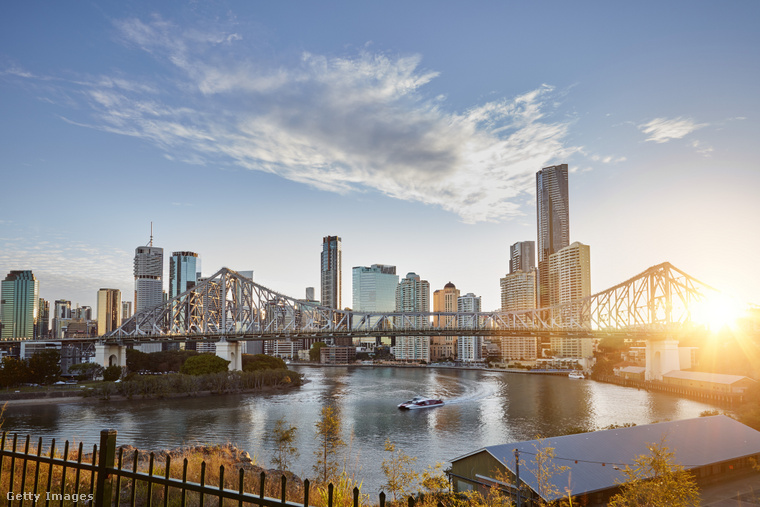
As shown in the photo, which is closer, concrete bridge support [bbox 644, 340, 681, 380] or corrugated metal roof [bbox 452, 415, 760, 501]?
corrugated metal roof [bbox 452, 415, 760, 501]

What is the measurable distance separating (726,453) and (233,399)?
2145 inches

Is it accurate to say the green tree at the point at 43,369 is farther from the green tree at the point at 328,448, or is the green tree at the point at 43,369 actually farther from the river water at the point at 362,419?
the green tree at the point at 328,448

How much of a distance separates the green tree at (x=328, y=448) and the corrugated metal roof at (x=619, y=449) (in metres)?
6.33

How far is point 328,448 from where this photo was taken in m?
31.3

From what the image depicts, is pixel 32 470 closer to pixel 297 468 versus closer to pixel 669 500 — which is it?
pixel 669 500

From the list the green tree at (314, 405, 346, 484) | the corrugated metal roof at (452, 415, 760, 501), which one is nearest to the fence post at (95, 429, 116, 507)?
the green tree at (314, 405, 346, 484)

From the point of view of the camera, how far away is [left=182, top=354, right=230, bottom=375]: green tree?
77500 millimetres

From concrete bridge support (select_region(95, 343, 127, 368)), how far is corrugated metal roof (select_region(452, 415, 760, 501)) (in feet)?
281

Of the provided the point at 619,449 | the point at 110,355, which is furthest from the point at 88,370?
the point at 619,449

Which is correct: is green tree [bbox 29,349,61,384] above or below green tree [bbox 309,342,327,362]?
above

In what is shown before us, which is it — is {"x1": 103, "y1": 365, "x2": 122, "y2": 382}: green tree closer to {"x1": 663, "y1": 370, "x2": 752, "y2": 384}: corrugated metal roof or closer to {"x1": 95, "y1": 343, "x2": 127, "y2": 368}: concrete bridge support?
{"x1": 95, "y1": 343, "x2": 127, "y2": 368}: concrete bridge support

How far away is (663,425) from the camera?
2931 centimetres

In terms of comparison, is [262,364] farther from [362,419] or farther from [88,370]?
[362,419]

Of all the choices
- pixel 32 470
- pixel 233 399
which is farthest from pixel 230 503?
pixel 233 399
